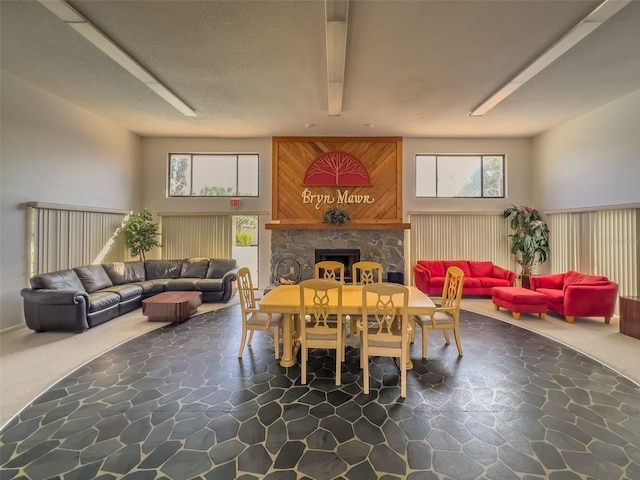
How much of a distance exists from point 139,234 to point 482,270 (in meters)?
8.15

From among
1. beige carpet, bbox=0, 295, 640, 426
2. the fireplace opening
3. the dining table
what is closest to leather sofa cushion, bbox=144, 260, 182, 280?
beige carpet, bbox=0, 295, 640, 426

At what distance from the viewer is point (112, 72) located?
4012 millimetres

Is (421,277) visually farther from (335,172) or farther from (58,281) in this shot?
(58,281)

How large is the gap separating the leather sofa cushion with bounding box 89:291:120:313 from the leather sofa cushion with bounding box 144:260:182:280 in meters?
1.54

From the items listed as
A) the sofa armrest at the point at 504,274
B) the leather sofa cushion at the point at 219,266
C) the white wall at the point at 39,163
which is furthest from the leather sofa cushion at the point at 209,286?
the sofa armrest at the point at 504,274

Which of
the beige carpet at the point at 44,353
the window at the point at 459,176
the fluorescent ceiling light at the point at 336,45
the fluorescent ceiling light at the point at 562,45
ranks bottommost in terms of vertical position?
the beige carpet at the point at 44,353

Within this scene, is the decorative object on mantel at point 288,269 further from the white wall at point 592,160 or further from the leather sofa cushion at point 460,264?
the white wall at point 592,160

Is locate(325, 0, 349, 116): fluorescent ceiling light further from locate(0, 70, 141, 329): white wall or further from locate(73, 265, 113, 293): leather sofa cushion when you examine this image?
locate(73, 265, 113, 293): leather sofa cushion

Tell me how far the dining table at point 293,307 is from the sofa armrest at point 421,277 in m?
2.78

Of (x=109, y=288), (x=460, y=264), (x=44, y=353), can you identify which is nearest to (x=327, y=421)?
(x=44, y=353)

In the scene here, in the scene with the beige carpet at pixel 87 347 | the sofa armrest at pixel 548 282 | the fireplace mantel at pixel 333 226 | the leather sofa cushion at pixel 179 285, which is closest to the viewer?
the beige carpet at pixel 87 347

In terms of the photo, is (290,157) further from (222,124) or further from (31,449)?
(31,449)

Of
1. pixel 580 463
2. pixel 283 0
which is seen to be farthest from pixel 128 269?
pixel 580 463

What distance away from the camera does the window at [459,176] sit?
6.93m
